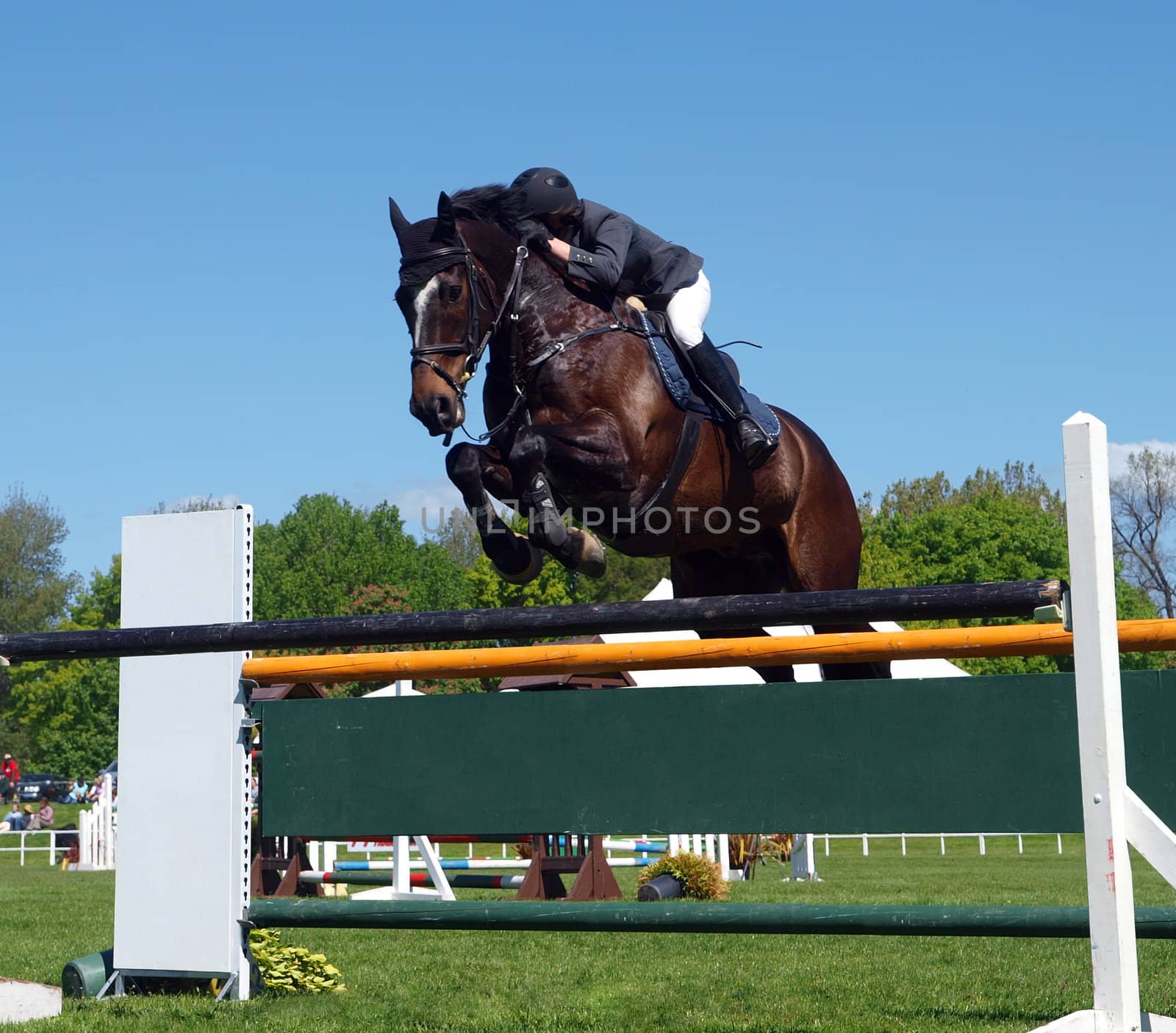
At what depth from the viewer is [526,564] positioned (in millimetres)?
4672

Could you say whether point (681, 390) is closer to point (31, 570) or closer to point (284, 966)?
point (284, 966)

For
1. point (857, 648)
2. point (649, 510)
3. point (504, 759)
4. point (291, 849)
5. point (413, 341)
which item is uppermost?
point (413, 341)

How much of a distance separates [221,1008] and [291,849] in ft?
30.0

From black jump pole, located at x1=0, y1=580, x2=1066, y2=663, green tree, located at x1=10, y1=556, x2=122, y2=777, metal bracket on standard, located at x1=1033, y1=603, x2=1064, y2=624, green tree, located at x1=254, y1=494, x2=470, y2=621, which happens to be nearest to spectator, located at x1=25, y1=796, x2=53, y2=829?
green tree, located at x1=10, y1=556, x2=122, y2=777

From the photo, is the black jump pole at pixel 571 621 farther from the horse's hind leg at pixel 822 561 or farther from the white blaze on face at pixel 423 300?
the horse's hind leg at pixel 822 561

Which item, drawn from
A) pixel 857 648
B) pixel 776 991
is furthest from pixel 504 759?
pixel 776 991

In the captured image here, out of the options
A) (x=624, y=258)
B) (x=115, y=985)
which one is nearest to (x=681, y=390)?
(x=624, y=258)

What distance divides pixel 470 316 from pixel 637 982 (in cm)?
282

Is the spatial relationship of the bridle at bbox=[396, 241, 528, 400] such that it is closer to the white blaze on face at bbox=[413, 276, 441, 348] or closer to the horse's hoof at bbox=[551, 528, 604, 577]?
the white blaze on face at bbox=[413, 276, 441, 348]

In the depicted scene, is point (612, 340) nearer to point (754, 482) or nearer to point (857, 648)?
point (754, 482)

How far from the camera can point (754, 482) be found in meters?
5.30

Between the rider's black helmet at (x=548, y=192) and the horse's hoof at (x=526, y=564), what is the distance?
1.28 meters

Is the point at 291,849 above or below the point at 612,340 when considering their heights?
below

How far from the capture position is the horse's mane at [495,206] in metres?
5.11
